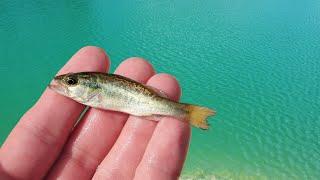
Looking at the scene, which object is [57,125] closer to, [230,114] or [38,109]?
[38,109]

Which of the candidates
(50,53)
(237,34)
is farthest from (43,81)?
(237,34)

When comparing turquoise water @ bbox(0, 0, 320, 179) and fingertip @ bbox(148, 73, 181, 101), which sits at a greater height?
turquoise water @ bbox(0, 0, 320, 179)

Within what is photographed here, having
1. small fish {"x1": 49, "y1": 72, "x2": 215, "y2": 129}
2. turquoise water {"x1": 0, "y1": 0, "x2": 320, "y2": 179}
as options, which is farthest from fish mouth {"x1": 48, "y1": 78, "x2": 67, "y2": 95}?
turquoise water {"x1": 0, "y1": 0, "x2": 320, "y2": 179}

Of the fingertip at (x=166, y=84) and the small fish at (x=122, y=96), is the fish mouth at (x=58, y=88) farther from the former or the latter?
the fingertip at (x=166, y=84)

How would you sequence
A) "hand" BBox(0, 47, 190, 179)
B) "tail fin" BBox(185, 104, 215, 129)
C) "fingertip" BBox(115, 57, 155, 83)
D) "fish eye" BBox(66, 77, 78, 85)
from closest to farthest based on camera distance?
"hand" BBox(0, 47, 190, 179) < "tail fin" BBox(185, 104, 215, 129) < "fish eye" BBox(66, 77, 78, 85) < "fingertip" BBox(115, 57, 155, 83)

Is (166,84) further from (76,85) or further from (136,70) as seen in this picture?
(76,85)

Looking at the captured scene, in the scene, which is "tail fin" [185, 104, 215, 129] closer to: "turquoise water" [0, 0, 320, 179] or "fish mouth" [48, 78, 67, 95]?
"fish mouth" [48, 78, 67, 95]

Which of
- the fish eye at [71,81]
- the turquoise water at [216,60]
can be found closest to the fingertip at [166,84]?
the fish eye at [71,81]

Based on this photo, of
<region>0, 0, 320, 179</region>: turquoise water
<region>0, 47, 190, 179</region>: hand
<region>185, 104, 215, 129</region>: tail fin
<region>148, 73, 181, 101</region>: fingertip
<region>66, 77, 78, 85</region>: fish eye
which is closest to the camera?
<region>0, 47, 190, 179</region>: hand
